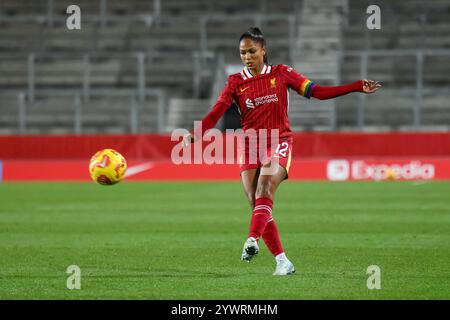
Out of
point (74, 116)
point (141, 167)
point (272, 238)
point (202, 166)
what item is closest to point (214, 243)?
point (272, 238)

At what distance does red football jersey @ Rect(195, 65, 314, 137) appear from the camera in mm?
9688

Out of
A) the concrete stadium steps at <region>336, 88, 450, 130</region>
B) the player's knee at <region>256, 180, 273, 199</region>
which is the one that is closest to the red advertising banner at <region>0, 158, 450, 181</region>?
the concrete stadium steps at <region>336, 88, 450, 130</region>

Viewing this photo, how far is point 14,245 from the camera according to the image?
496 inches

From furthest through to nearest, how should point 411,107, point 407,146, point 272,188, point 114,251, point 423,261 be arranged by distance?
point 411,107, point 407,146, point 114,251, point 423,261, point 272,188

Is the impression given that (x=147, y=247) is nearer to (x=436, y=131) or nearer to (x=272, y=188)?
(x=272, y=188)

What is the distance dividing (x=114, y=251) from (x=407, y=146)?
16.9 metres

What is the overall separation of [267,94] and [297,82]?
346mm

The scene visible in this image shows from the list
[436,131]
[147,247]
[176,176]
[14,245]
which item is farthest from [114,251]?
[436,131]

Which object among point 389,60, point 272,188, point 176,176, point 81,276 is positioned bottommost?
point 81,276

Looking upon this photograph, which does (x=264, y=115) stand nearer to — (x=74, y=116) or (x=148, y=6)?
(x=74, y=116)

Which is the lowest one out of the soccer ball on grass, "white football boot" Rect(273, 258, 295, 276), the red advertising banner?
"white football boot" Rect(273, 258, 295, 276)

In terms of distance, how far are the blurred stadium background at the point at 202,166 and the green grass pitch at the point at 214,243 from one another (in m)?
0.05

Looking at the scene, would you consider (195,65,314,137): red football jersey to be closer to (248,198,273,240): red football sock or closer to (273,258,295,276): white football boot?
(248,198,273,240): red football sock

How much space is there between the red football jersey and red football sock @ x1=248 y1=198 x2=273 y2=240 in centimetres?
76
